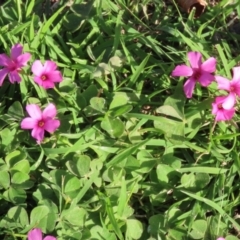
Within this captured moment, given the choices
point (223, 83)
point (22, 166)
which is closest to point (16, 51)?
point (22, 166)

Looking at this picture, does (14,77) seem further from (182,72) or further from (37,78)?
(182,72)

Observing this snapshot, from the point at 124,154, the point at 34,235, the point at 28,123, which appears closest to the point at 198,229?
the point at 124,154

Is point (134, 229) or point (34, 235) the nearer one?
point (34, 235)

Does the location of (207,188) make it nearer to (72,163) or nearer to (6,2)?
(72,163)

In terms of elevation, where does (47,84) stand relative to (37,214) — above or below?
above

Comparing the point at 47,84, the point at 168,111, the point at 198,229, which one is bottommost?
the point at 198,229

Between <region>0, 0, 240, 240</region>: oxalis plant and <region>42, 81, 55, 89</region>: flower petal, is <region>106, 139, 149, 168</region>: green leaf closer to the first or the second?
<region>0, 0, 240, 240</region>: oxalis plant
